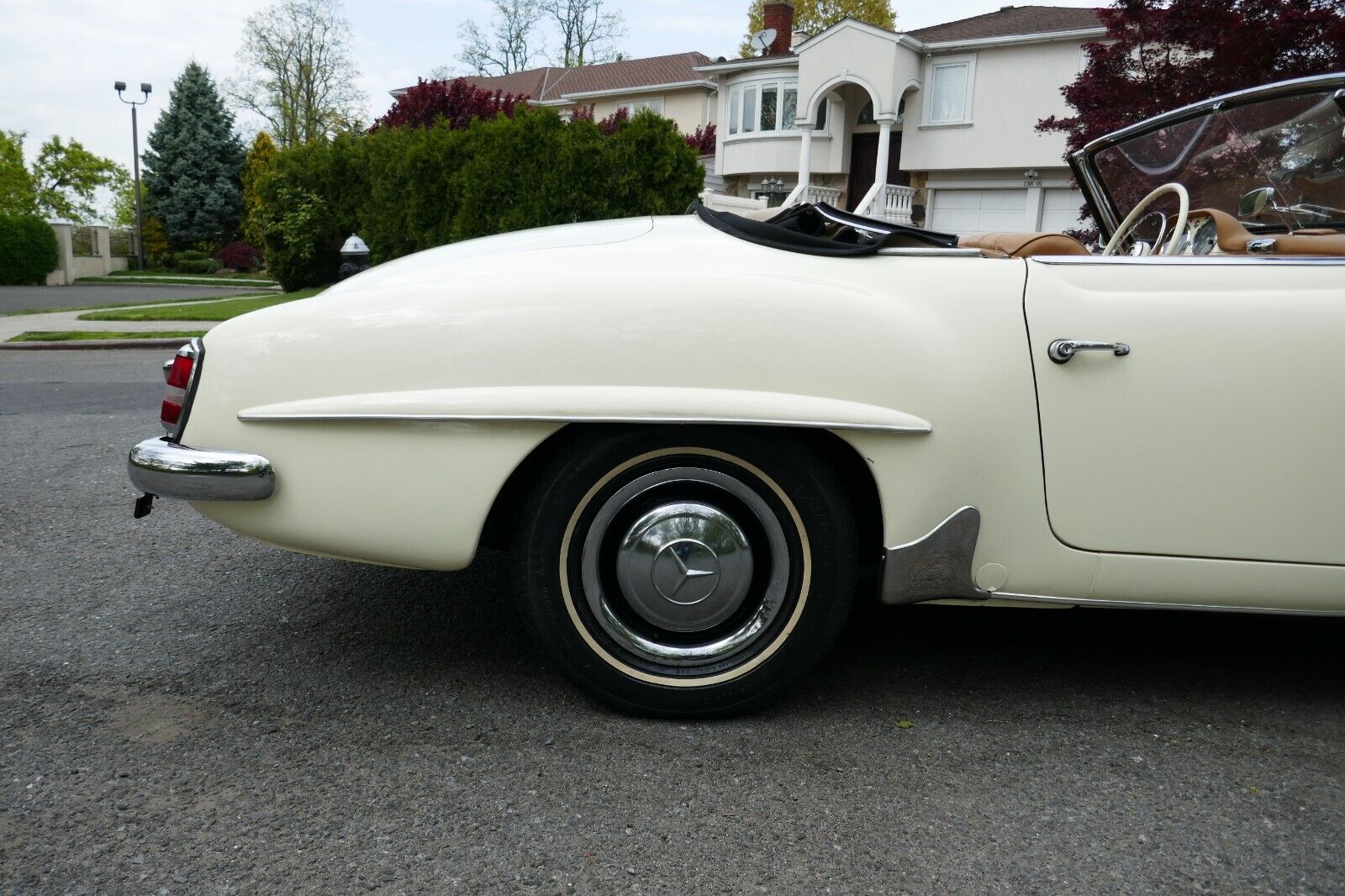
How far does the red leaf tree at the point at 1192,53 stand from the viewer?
30.8 ft

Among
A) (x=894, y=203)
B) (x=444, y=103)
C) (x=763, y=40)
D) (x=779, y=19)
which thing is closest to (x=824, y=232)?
(x=894, y=203)

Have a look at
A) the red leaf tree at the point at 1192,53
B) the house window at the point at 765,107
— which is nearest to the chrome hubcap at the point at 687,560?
the red leaf tree at the point at 1192,53

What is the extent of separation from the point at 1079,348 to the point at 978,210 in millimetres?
26485

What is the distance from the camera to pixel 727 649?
2410 mm

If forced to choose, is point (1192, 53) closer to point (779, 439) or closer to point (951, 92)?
point (779, 439)

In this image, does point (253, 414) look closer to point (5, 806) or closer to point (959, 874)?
point (5, 806)

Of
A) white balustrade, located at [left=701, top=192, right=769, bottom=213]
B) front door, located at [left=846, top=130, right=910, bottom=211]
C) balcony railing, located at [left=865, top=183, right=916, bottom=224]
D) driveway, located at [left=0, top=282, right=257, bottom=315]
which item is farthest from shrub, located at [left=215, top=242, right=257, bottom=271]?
balcony railing, located at [left=865, top=183, right=916, bottom=224]

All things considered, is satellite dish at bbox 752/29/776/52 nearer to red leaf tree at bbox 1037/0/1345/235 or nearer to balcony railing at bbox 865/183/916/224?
balcony railing at bbox 865/183/916/224

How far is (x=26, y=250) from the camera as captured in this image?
28.9 meters

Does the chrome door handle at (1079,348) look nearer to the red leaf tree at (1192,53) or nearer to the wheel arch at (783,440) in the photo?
the wheel arch at (783,440)

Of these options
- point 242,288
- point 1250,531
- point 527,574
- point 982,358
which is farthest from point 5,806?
point 242,288

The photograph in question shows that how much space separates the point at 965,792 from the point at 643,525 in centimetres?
90

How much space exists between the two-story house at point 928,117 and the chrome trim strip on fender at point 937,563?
22304 mm

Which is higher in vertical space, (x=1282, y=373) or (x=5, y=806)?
(x=1282, y=373)
